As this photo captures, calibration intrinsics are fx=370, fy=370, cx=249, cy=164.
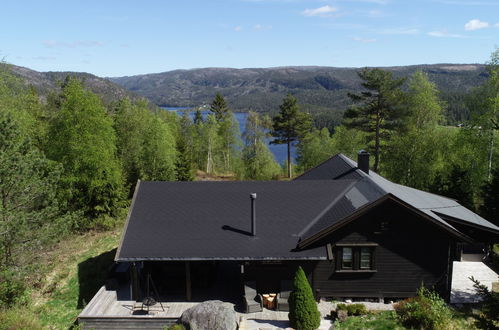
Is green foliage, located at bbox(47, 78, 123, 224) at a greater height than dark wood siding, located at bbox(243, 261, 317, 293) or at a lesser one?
greater

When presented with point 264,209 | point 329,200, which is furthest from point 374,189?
point 264,209

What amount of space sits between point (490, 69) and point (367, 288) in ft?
73.8

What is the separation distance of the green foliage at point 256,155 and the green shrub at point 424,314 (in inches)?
1489

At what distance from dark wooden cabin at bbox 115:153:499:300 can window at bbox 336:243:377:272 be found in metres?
0.05

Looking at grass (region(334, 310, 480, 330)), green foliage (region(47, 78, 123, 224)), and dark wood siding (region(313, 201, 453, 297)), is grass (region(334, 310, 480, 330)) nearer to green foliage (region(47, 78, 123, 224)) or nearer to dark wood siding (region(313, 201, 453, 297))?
dark wood siding (region(313, 201, 453, 297))

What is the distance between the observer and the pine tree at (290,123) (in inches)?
2084

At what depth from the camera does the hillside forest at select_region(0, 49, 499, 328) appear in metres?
19.2

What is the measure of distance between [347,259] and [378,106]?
2727cm

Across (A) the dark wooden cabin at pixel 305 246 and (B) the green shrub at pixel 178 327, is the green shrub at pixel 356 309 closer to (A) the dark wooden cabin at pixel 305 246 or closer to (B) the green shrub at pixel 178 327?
(A) the dark wooden cabin at pixel 305 246

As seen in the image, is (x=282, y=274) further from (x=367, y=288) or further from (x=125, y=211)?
(x=125, y=211)

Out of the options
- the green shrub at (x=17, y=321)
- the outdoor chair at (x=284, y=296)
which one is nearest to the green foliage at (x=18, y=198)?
the green shrub at (x=17, y=321)

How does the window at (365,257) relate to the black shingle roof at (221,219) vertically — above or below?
below

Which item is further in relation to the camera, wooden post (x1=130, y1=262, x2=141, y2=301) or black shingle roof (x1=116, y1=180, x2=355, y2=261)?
wooden post (x1=130, y1=262, x2=141, y2=301)

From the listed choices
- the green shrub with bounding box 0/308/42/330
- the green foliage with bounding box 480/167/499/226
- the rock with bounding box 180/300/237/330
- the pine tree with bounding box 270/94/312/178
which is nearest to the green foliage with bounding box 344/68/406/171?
the pine tree with bounding box 270/94/312/178
